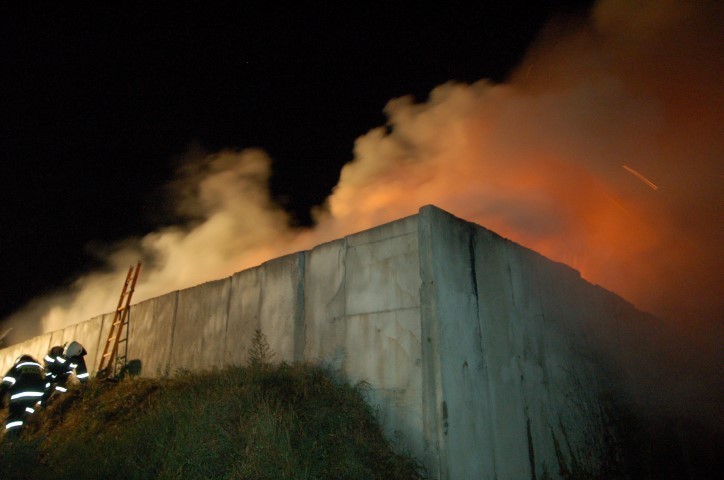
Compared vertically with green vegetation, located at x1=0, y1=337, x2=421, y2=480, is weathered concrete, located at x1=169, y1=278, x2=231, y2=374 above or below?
above

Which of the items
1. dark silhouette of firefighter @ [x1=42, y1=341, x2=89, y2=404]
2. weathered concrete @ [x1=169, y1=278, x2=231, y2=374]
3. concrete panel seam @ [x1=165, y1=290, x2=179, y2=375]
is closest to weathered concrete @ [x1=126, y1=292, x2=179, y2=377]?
concrete panel seam @ [x1=165, y1=290, x2=179, y2=375]

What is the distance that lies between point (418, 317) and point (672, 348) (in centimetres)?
1087

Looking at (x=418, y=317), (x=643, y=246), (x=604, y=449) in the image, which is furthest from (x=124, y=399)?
(x=643, y=246)

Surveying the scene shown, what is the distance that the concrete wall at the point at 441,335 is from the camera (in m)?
4.11

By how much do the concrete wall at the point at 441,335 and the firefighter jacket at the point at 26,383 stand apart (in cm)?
203

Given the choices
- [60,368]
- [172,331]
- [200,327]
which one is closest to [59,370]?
[60,368]

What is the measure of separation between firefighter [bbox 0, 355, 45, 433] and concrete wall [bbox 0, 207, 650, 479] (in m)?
2.05

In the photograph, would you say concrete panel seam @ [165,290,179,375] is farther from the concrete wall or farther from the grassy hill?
the grassy hill

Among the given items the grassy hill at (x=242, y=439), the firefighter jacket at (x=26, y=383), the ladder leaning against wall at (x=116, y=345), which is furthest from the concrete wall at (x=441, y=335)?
the ladder leaning against wall at (x=116, y=345)

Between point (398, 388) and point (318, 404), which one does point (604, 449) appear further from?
point (318, 404)

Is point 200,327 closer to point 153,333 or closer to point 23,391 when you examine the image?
point 153,333

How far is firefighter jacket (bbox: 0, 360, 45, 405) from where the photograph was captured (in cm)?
655

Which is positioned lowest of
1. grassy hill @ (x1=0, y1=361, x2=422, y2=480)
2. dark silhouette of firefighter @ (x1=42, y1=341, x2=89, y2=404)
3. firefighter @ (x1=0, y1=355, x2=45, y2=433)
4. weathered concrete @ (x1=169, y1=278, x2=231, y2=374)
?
grassy hill @ (x1=0, y1=361, x2=422, y2=480)

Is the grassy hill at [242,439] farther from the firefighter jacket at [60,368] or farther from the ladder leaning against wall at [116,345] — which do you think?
the ladder leaning against wall at [116,345]
